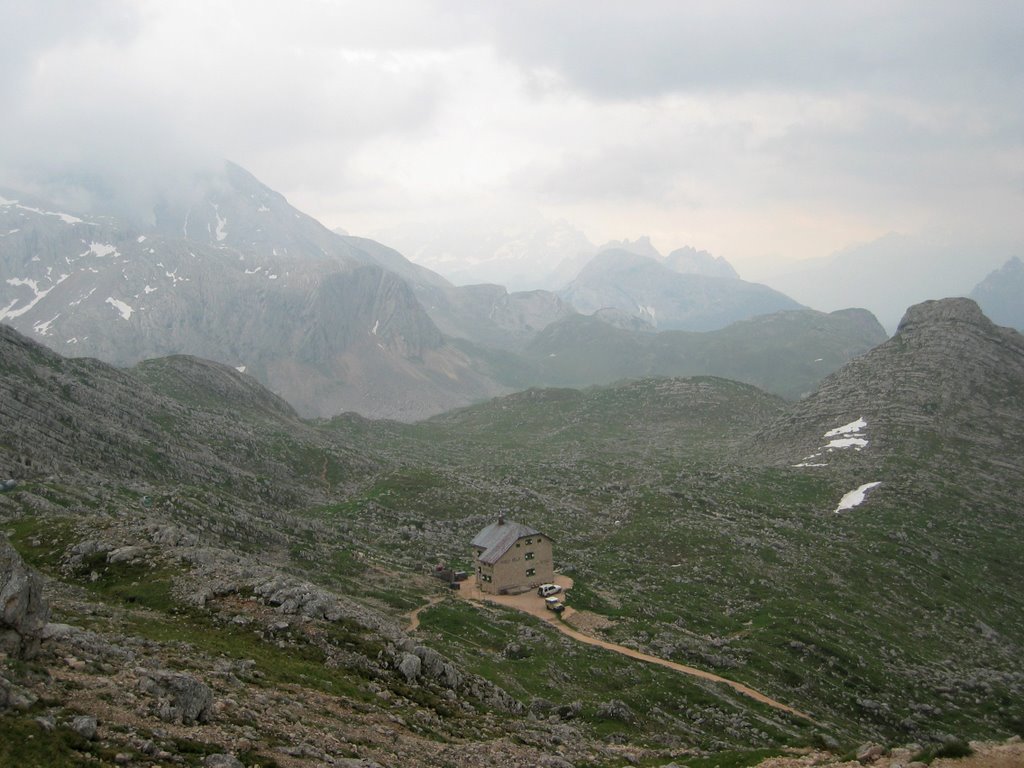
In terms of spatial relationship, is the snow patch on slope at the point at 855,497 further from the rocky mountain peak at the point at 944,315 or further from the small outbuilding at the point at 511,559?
the rocky mountain peak at the point at 944,315

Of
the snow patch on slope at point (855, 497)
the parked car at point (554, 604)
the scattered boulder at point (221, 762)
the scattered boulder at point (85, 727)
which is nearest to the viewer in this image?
the scattered boulder at point (85, 727)

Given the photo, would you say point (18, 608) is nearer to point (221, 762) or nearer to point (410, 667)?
point (221, 762)

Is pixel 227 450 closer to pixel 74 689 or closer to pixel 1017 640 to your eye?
pixel 74 689

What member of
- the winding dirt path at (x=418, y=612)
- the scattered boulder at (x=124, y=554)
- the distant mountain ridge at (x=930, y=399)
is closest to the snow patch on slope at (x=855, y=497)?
the distant mountain ridge at (x=930, y=399)

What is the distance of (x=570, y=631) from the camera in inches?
2443

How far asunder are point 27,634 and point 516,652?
1369 inches

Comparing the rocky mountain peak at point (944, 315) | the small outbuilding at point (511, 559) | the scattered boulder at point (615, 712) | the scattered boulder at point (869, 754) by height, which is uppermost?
the rocky mountain peak at point (944, 315)

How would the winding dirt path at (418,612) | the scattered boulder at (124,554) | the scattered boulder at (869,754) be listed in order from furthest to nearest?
the winding dirt path at (418,612)
the scattered boulder at (124,554)
the scattered boulder at (869,754)

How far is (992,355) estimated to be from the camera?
152 meters

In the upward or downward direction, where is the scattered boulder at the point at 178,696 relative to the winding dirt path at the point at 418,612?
upward

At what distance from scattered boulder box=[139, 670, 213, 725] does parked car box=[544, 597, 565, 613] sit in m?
43.9

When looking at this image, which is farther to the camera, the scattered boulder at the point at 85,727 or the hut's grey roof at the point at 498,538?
the hut's grey roof at the point at 498,538

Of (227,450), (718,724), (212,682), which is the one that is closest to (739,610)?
(718,724)

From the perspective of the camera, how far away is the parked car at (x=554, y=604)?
219 feet
